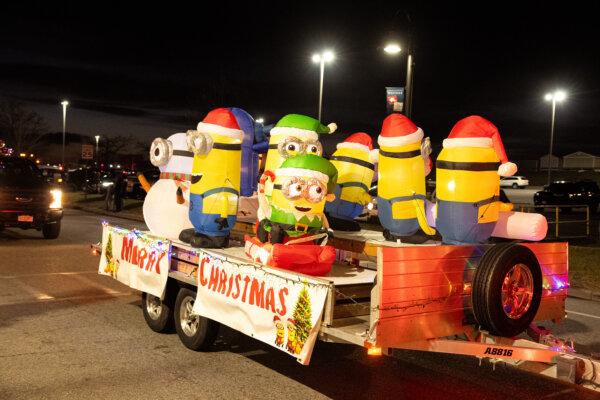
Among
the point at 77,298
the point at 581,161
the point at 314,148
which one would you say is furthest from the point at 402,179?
the point at 581,161

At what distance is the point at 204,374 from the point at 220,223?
1730mm

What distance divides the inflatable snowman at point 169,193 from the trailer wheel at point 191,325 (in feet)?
3.83

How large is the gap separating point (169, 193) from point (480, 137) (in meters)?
3.64

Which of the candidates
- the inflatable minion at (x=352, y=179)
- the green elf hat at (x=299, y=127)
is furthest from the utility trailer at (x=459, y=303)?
the inflatable minion at (x=352, y=179)

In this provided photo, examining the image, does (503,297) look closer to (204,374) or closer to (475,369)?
(475,369)

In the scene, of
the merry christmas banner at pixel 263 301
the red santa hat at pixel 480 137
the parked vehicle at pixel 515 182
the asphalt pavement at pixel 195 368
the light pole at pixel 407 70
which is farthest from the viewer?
the parked vehicle at pixel 515 182

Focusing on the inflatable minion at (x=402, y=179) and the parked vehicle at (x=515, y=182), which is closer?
the inflatable minion at (x=402, y=179)

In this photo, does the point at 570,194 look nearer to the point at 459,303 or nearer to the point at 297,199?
the point at 297,199

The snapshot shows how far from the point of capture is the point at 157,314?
22.1 ft

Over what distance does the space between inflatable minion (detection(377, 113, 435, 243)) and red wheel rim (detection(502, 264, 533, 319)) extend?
2237mm

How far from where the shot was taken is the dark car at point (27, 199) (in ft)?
46.6

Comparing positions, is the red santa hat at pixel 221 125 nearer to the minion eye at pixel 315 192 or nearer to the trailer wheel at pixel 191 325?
the minion eye at pixel 315 192

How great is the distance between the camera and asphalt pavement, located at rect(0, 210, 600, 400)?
505 cm

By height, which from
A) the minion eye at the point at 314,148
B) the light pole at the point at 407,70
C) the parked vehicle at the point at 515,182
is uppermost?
the light pole at the point at 407,70
